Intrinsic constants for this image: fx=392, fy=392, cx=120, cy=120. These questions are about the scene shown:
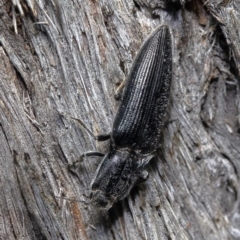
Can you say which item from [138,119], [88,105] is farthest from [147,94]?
[88,105]

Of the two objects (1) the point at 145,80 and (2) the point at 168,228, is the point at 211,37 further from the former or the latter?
(2) the point at 168,228

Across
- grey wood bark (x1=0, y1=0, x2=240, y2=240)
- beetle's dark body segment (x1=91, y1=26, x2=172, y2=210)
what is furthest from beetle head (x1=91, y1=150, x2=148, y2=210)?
grey wood bark (x1=0, y1=0, x2=240, y2=240)

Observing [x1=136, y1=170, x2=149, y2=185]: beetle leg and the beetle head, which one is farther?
[x1=136, y1=170, x2=149, y2=185]: beetle leg

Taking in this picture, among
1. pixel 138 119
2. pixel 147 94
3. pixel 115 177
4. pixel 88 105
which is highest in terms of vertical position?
pixel 88 105

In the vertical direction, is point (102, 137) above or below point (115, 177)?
above

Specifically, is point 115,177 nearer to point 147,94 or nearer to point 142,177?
point 142,177

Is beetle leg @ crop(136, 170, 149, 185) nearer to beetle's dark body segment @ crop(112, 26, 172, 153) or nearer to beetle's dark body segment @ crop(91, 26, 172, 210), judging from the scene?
beetle's dark body segment @ crop(91, 26, 172, 210)

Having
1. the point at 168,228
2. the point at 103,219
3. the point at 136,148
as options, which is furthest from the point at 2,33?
the point at 168,228
